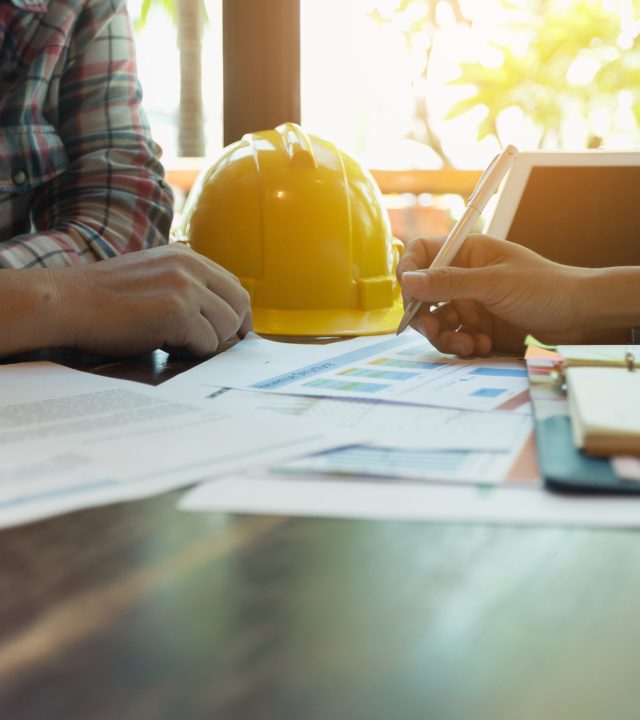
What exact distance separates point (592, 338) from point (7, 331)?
→ 1.85 feet

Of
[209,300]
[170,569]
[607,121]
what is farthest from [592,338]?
[607,121]

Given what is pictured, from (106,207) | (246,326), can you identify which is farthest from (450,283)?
(106,207)

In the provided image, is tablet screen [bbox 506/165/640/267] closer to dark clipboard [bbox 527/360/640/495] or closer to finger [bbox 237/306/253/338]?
finger [bbox 237/306/253/338]

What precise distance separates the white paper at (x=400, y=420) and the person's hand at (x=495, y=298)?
0.80 ft

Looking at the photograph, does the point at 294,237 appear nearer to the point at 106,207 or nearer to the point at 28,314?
the point at 106,207

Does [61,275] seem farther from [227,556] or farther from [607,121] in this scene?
[607,121]

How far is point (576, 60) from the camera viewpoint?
3.50 m

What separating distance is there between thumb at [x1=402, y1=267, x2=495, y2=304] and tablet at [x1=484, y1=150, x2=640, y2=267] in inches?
8.2

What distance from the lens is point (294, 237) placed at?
1.06 meters

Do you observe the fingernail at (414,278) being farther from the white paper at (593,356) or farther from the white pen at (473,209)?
the white paper at (593,356)

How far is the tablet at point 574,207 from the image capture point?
0.90 m

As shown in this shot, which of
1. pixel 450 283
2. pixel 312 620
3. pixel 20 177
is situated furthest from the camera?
pixel 20 177

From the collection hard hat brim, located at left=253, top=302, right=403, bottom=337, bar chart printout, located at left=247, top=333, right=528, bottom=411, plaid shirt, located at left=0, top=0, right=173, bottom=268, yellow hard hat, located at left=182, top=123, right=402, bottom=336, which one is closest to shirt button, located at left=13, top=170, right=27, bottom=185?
plaid shirt, located at left=0, top=0, right=173, bottom=268

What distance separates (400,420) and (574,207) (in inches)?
21.1
